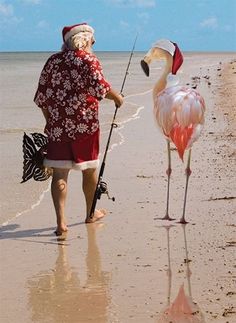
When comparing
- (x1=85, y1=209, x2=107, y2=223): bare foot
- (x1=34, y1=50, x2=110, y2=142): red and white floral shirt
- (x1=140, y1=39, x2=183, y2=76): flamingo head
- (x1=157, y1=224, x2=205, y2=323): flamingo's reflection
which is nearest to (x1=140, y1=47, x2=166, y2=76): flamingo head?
(x1=140, y1=39, x2=183, y2=76): flamingo head

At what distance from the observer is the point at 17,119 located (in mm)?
14727

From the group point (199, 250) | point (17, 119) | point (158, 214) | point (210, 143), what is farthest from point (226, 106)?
point (199, 250)

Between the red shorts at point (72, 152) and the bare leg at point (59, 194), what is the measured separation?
7 centimetres

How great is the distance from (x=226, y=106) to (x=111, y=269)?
11.2 meters

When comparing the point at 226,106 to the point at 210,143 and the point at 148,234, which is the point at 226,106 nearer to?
the point at 210,143

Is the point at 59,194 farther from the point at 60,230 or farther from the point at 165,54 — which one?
the point at 165,54

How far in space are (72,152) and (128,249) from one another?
99cm

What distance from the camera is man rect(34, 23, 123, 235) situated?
212 inches

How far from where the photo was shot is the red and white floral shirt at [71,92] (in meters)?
5.37

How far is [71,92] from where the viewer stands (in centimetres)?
543

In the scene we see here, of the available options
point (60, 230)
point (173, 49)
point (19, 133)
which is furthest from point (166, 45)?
point (19, 133)

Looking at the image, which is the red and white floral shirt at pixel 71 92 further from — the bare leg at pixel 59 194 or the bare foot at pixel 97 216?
the bare foot at pixel 97 216

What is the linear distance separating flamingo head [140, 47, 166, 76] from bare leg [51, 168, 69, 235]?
1.12 metres

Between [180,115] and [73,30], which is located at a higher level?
[73,30]
